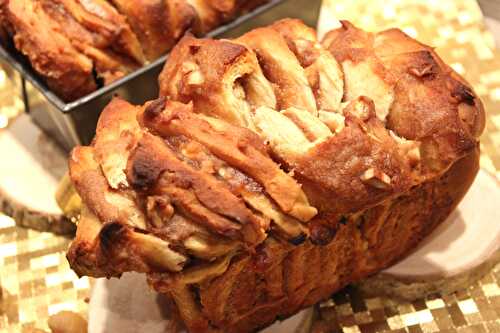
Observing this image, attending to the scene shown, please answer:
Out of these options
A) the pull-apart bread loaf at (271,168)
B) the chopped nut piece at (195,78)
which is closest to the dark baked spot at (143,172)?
the pull-apart bread loaf at (271,168)

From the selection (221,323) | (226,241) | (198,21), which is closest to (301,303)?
(221,323)

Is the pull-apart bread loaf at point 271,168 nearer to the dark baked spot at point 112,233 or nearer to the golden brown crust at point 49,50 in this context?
the dark baked spot at point 112,233

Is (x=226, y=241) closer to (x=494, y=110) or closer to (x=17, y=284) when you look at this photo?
(x=17, y=284)

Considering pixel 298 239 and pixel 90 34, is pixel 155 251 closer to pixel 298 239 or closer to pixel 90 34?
pixel 298 239

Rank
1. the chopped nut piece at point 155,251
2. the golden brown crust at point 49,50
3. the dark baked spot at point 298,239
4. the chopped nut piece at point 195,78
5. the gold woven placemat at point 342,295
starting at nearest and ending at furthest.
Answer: the chopped nut piece at point 155,251 → the dark baked spot at point 298,239 → the chopped nut piece at point 195,78 → the gold woven placemat at point 342,295 → the golden brown crust at point 49,50

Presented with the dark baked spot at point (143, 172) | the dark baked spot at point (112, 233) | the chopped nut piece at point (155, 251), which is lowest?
the chopped nut piece at point (155, 251)

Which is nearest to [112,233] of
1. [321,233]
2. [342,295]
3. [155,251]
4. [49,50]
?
[155,251]

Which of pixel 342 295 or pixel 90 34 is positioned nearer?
pixel 342 295
